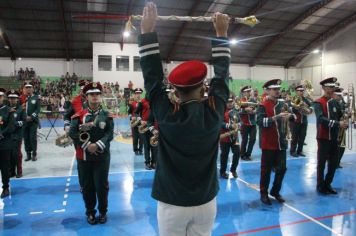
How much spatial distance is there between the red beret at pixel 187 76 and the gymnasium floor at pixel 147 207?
3.27 meters

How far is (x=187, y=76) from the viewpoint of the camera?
1.72m

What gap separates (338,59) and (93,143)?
3131cm

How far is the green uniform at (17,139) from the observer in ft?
20.5

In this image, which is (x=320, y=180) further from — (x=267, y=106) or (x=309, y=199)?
(x=267, y=106)

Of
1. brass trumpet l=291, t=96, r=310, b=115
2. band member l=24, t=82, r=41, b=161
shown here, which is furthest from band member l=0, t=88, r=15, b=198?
brass trumpet l=291, t=96, r=310, b=115

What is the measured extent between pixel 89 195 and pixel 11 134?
238cm

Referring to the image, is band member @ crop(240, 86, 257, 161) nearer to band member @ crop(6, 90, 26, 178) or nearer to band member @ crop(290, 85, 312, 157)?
band member @ crop(290, 85, 312, 157)

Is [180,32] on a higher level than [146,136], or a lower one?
higher

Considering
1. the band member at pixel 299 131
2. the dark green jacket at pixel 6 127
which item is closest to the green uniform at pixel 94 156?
the dark green jacket at pixel 6 127

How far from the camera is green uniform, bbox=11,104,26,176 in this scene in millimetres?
6250

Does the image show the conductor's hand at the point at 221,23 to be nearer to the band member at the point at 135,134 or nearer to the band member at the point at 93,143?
the band member at the point at 93,143

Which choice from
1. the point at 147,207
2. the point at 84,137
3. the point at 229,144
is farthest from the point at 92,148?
the point at 229,144

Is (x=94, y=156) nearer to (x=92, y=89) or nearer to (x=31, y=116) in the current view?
(x=92, y=89)

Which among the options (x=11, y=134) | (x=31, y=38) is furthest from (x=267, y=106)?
(x=31, y=38)
